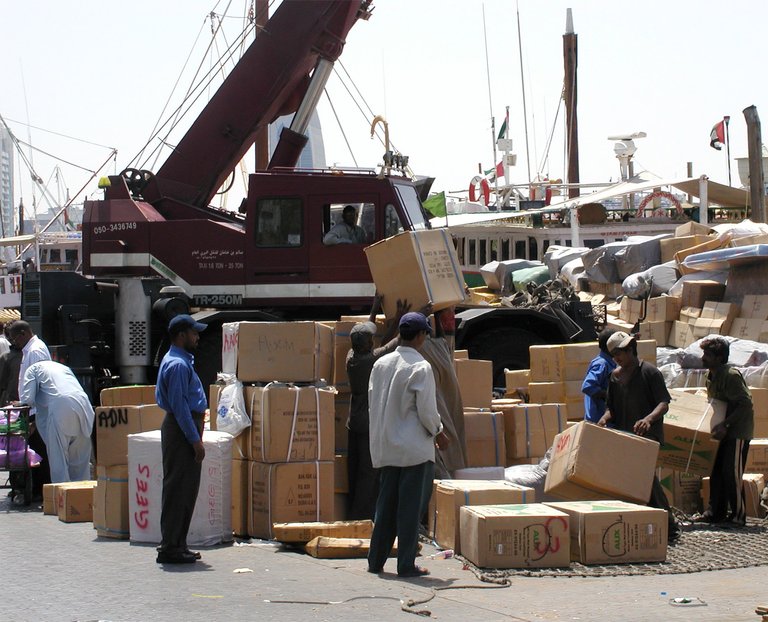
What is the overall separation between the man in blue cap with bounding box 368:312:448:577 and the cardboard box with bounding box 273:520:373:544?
73 centimetres

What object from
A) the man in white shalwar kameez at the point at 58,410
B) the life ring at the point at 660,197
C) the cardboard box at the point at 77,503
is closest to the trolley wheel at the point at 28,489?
the man in white shalwar kameez at the point at 58,410

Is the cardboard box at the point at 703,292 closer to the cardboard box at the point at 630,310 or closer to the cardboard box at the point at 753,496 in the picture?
the cardboard box at the point at 630,310

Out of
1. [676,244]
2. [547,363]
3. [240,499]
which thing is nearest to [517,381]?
[547,363]

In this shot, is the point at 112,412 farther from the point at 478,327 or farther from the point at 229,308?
the point at 478,327

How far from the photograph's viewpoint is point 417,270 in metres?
10.0

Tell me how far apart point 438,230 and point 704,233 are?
37.1 feet

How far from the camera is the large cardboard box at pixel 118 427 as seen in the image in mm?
8992

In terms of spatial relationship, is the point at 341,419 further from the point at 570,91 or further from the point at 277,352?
the point at 570,91

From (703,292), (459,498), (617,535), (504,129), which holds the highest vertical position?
(504,129)

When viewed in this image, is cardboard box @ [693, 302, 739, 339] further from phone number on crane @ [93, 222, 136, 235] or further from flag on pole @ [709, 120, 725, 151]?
flag on pole @ [709, 120, 725, 151]

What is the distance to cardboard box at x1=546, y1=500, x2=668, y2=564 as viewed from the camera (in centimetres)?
772

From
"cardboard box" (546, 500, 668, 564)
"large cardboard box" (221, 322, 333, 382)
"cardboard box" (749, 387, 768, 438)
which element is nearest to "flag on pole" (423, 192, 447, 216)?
"cardboard box" (749, 387, 768, 438)

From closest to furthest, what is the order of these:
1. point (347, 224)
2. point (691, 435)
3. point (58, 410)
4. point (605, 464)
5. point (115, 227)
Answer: point (605, 464) < point (691, 435) < point (58, 410) < point (347, 224) < point (115, 227)

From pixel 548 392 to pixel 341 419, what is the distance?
2.94 meters
